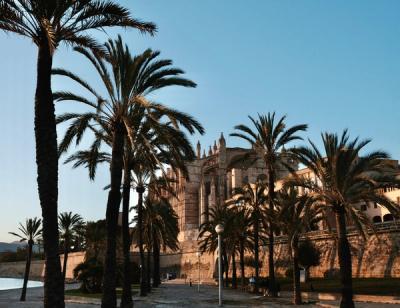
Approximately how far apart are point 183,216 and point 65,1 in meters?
82.3

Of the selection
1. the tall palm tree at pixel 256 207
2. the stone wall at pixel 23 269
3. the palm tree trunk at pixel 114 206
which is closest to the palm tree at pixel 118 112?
the palm tree trunk at pixel 114 206

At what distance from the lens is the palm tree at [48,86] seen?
12.2 m

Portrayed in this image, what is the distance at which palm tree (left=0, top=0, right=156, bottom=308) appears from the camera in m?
12.2

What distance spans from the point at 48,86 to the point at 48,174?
245cm

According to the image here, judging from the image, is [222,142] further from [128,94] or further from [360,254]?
[128,94]

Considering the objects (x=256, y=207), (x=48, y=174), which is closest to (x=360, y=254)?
(x=256, y=207)

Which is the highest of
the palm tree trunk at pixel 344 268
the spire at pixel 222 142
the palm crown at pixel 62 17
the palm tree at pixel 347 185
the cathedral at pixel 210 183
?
the spire at pixel 222 142

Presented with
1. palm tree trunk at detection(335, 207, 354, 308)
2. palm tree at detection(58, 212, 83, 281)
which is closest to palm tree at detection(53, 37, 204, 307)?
palm tree trunk at detection(335, 207, 354, 308)

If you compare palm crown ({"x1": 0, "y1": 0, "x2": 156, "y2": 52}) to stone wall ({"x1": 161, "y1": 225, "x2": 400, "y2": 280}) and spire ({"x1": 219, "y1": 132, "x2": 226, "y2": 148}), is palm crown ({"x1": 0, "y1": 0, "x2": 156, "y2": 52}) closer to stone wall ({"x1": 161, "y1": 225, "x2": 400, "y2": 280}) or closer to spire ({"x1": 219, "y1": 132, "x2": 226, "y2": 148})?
stone wall ({"x1": 161, "y1": 225, "x2": 400, "y2": 280})

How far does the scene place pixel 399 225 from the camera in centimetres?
3500

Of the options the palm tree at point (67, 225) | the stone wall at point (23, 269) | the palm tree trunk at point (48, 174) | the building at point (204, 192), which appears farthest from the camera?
the stone wall at point (23, 269)

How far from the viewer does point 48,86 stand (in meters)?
13.1

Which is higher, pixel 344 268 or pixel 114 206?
pixel 114 206

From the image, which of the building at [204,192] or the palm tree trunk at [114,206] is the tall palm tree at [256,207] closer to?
the palm tree trunk at [114,206]
